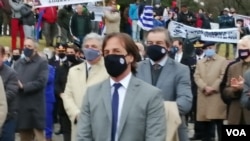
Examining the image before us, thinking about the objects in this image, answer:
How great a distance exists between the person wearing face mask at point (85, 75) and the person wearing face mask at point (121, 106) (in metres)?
2.34

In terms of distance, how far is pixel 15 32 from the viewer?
2180 cm

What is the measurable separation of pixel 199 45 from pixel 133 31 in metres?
9.60

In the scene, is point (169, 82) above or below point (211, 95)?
above

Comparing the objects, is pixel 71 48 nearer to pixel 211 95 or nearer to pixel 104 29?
pixel 211 95

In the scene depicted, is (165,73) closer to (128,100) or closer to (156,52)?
(156,52)

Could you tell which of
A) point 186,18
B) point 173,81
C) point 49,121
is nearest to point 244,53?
point 173,81

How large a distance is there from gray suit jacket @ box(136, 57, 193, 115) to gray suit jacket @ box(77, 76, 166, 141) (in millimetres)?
1874

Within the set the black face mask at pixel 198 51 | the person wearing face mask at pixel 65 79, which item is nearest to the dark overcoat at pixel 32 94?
the person wearing face mask at pixel 65 79

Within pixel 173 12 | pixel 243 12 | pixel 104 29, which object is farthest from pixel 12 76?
pixel 243 12

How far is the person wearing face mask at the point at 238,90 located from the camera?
30.7 feet

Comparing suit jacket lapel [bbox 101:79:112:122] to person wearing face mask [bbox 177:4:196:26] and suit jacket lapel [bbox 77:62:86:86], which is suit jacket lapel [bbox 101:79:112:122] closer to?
suit jacket lapel [bbox 77:62:86:86]

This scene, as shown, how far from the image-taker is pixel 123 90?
232 inches

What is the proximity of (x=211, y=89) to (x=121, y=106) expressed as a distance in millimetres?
6676

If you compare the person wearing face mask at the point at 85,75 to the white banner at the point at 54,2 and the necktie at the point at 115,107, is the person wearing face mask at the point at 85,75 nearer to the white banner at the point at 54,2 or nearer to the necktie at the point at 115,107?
the necktie at the point at 115,107
